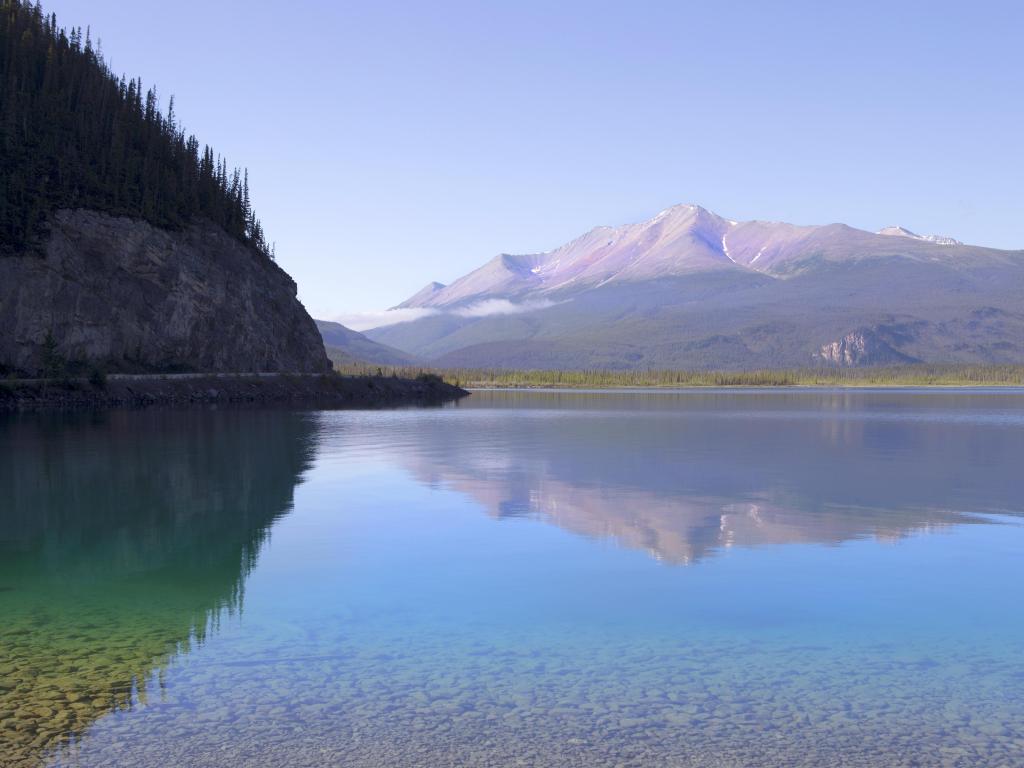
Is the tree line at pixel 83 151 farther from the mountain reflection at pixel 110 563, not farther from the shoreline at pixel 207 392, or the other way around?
the mountain reflection at pixel 110 563

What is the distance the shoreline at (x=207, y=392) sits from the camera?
89.3m

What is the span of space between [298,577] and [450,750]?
399 inches

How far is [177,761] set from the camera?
10.5 m

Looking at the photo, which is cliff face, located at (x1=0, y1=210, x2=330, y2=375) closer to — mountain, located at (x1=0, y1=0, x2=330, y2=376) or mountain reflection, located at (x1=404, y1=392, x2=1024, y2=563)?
mountain, located at (x1=0, y1=0, x2=330, y2=376)

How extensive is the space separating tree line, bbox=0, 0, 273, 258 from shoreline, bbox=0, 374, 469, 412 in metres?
17.1

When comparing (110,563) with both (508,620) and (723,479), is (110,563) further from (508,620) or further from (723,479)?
(723,479)

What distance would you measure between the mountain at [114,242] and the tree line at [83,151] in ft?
0.83

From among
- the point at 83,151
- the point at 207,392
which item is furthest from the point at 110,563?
the point at 83,151

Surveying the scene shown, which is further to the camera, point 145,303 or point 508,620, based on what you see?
point 145,303

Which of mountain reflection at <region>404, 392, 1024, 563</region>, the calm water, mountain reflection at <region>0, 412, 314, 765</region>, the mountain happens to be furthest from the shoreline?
the calm water

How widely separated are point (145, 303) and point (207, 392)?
547 inches

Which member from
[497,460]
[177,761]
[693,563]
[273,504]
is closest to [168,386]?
[497,460]

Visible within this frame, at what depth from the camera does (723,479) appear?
126 feet

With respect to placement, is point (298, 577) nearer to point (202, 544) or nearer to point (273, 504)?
point (202, 544)
